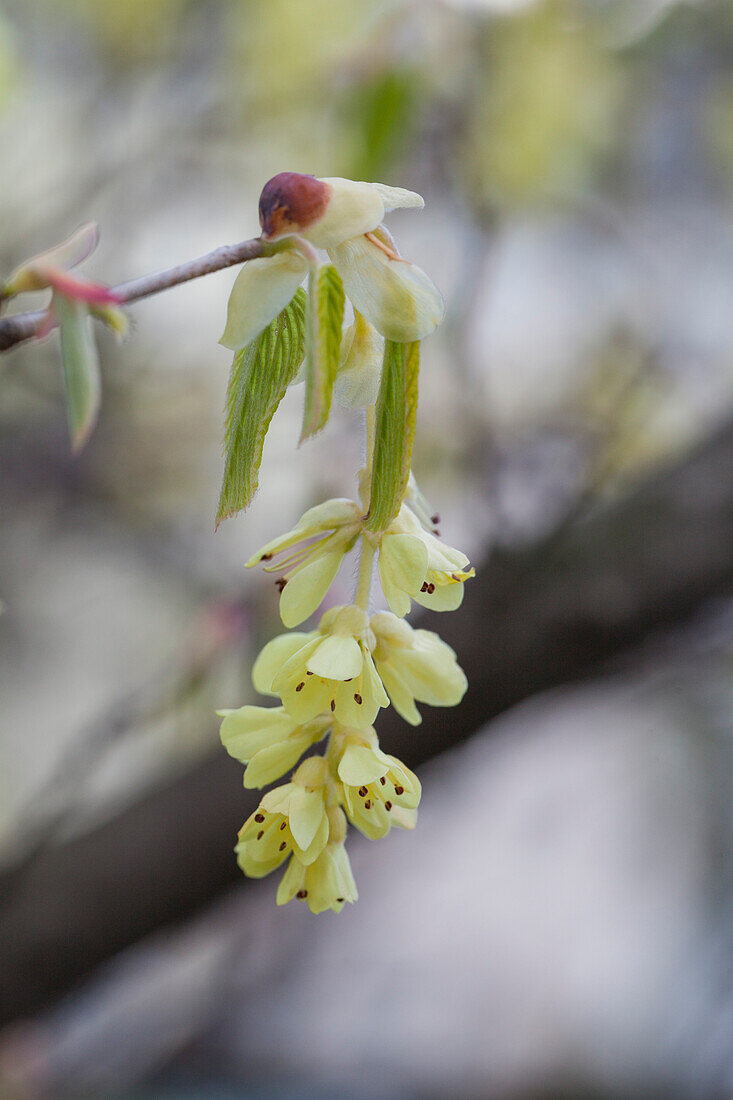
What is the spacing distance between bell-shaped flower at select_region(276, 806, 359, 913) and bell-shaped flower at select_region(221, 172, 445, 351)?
17 cm

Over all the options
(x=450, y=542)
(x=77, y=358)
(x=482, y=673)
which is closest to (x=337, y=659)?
(x=77, y=358)

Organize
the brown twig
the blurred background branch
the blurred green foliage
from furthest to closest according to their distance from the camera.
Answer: the blurred green foliage → the blurred background branch → the brown twig

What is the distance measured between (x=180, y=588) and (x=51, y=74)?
89 cm

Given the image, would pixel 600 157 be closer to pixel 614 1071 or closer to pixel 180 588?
pixel 180 588

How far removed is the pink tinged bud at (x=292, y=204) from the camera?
0.92ft

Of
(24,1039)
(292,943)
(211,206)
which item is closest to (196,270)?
(24,1039)

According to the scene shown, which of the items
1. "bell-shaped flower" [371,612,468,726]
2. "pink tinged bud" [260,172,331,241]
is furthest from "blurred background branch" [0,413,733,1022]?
"pink tinged bud" [260,172,331,241]

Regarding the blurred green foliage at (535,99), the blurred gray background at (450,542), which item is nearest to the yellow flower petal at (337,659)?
the blurred gray background at (450,542)

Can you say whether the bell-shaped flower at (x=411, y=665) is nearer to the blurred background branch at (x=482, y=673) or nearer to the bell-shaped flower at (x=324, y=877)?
the bell-shaped flower at (x=324, y=877)

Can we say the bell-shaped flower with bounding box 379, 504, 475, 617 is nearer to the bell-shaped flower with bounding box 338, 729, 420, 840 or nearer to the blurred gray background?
the bell-shaped flower with bounding box 338, 729, 420, 840

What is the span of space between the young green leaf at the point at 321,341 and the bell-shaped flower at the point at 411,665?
0.10 meters

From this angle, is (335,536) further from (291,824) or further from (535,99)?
(535,99)

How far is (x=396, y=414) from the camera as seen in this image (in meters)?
0.29

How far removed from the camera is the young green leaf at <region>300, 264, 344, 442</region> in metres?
0.27
